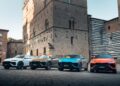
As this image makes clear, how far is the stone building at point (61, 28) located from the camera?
33219 millimetres

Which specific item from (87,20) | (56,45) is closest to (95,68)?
(56,45)

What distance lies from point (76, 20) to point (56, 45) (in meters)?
6.87

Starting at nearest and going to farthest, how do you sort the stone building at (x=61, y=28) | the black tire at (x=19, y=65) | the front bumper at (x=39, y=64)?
the front bumper at (x=39, y=64) < the black tire at (x=19, y=65) < the stone building at (x=61, y=28)

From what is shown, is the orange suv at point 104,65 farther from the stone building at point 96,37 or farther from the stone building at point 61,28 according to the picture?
the stone building at point 96,37

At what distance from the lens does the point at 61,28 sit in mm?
33844

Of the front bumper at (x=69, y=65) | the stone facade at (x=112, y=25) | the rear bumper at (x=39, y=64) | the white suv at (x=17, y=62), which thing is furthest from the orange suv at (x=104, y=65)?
the stone facade at (x=112, y=25)

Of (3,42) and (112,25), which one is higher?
(112,25)

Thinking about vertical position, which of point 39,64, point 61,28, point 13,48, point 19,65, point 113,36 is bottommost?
point 19,65

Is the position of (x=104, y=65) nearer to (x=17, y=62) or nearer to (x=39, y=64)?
(x=39, y=64)

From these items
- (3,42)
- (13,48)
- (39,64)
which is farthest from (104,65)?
(13,48)

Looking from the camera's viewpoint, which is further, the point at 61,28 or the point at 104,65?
the point at 61,28

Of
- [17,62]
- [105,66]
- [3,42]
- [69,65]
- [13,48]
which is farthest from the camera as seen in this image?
[13,48]

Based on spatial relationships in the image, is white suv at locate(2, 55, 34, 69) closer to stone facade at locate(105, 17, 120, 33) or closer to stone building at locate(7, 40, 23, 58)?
stone facade at locate(105, 17, 120, 33)

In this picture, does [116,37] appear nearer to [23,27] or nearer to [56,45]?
[56,45]
